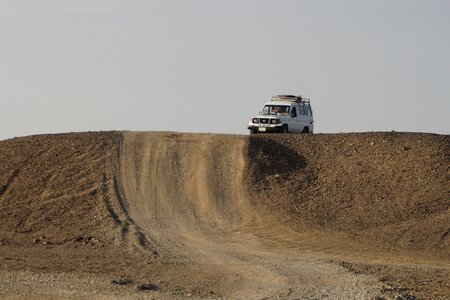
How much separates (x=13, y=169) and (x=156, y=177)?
194 inches

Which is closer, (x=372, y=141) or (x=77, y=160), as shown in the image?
(x=77, y=160)

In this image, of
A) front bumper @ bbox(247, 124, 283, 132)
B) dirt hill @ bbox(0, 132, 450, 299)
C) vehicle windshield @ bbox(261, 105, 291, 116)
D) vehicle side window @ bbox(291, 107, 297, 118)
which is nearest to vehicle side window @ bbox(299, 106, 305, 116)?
vehicle side window @ bbox(291, 107, 297, 118)

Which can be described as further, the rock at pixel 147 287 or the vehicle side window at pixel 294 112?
the vehicle side window at pixel 294 112

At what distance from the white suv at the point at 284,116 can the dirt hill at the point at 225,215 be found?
3.89m

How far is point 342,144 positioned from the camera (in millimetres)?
35281

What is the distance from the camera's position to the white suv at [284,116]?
40.0 metres

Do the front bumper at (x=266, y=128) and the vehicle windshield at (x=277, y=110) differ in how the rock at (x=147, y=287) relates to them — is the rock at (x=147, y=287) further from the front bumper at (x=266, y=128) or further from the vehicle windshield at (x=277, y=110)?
the vehicle windshield at (x=277, y=110)

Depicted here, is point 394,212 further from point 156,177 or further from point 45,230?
point 45,230

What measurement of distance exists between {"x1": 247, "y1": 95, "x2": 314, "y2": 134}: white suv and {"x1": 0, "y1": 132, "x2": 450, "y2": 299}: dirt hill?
153 inches

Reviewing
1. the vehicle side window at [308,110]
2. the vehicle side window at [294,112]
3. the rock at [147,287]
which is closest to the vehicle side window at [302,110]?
the vehicle side window at [308,110]

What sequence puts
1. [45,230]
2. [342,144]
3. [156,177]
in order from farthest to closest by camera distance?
[342,144] → [156,177] → [45,230]

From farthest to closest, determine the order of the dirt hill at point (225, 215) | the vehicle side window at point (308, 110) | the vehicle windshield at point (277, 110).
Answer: the vehicle side window at point (308, 110)
the vehicle windshield at point (277, 110)
the dirt hill at point (225, 215)

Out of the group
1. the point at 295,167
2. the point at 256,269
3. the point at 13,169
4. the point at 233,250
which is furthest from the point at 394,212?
the point at 13,169

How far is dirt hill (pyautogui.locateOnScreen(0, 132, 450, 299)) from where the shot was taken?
61.0 ft
